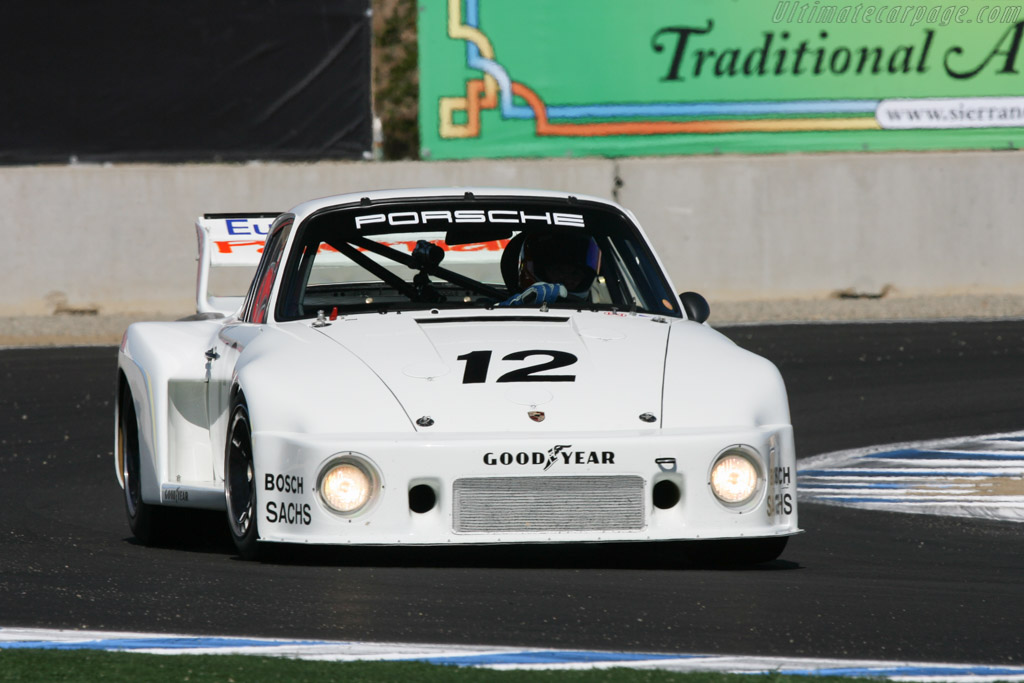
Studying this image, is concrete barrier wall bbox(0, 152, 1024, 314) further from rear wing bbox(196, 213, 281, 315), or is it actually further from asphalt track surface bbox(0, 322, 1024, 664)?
rear wing bbox(196, 213, 281, 315)

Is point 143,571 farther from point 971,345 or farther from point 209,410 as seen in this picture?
point 971,345

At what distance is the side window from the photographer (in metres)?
7.56

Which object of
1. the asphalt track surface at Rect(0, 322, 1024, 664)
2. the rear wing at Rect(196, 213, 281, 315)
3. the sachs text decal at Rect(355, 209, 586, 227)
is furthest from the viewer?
the rear wing at Rect(196, 213, 281, 315)

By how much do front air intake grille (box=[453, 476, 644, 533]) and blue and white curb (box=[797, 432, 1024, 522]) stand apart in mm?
2677

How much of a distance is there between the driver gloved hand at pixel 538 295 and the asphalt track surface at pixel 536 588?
94cm

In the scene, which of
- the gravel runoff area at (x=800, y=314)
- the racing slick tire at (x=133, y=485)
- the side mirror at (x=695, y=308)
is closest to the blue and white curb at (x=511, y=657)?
the racing slick tire at (x=133, y=485)

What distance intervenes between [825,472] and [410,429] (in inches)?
154

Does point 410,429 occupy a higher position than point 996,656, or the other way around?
point 410,429

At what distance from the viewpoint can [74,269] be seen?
17328 mm

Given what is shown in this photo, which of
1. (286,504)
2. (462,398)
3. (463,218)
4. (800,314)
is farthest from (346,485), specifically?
(800,314)

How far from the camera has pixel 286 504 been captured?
6.26 meters

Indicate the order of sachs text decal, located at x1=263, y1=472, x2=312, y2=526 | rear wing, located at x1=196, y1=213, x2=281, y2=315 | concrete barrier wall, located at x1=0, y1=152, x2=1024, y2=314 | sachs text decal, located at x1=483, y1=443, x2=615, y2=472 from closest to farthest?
1. sachs text decal, located at x1=483, y1=443, x2=615, y2=472
2. sachs text decal, located at x1=263, y1=472, x2=312, y2=526
3. rear wing, located at x1=196, y1=213, x2=281, y2=315
4. concrete barrier wall, located at x1=0, y1=152, x2=1024, y2=314

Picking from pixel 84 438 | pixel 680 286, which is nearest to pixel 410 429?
pixel 84 438

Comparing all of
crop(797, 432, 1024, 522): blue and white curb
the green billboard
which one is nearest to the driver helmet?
crop(797, 432, 1024, 522): blue and white curb
